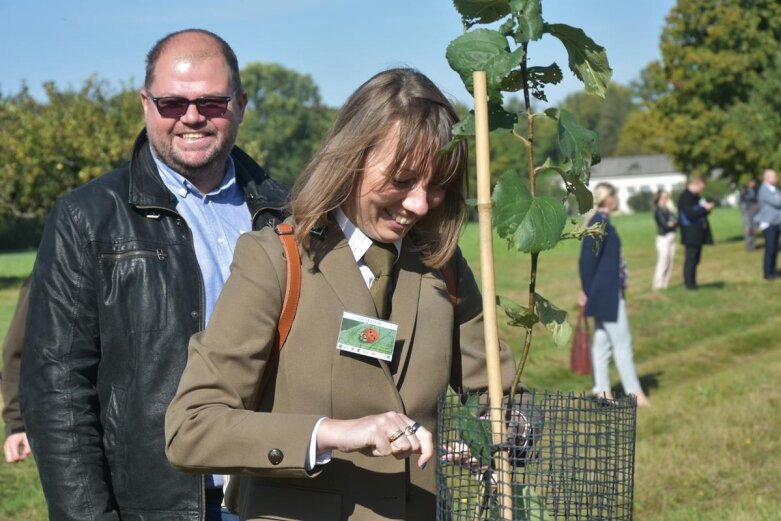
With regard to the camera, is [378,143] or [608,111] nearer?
[378,143]

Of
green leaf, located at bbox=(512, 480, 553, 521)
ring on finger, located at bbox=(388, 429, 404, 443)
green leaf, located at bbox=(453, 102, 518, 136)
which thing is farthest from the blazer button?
green leaf, located at bbox=(453, 102, 518, 136)

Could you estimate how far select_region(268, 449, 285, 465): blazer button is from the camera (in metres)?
2.41

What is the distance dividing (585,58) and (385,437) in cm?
91

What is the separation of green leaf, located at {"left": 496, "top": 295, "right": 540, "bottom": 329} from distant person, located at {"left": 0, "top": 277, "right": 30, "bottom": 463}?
8.93ft

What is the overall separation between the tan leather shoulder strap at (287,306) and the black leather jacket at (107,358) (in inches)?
35.6

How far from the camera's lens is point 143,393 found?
134 inches

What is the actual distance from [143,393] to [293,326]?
101 centimetres

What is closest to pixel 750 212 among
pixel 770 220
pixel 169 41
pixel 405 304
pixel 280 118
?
pixel 770 220

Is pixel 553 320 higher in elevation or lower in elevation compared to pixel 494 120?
lower

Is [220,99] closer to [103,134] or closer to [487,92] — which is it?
[487,92]

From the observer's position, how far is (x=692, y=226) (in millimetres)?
21531

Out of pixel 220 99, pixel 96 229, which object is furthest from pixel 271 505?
pixel 220 99

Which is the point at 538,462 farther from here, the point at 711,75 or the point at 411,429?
the point at 711,75

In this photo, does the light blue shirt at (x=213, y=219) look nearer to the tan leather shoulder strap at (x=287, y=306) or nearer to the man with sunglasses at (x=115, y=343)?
the man with sunglasses at (x=115, y=343)
